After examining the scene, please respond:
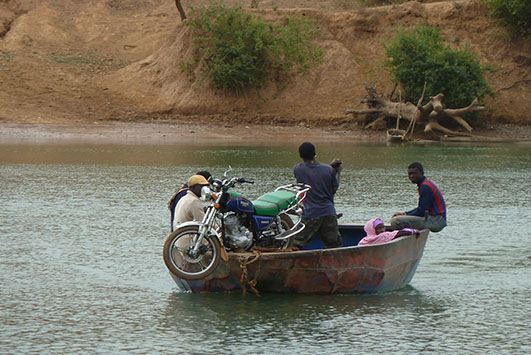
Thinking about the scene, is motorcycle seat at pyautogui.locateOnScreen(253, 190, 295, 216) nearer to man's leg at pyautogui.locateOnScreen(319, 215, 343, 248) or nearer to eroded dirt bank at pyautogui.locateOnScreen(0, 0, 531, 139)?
man's leg at pyautogui.locateOnScreen(319, 215, 343, 248)

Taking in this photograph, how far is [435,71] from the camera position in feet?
132

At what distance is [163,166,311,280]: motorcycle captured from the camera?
29.9 ft

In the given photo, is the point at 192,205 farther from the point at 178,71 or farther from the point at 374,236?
the point at 178,71

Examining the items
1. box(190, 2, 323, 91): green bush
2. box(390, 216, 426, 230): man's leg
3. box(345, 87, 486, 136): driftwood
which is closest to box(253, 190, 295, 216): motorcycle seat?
box(390, 216, 426, 230): man's leg

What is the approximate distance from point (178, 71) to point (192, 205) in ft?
122

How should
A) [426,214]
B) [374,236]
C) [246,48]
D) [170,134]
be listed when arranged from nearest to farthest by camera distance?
[374,236] → [426,214] → [170,134] → [246,48]

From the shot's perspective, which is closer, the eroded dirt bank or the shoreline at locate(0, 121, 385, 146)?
the shoreline at locate(0, 121, 385, 146)

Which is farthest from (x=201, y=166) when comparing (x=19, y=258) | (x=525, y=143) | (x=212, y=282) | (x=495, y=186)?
(x=525, y=143)

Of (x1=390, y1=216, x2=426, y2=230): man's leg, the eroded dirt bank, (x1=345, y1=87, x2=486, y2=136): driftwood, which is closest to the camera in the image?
(x1=390, y1=216, x2=426, y2=230): man's leg

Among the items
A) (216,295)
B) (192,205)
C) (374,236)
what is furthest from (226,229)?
(374,236)

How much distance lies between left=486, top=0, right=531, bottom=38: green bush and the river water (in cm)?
2644

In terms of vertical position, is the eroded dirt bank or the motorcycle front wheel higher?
the eroded dirt bank

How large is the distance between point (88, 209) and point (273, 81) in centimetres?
2959

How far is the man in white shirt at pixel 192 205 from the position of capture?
953 cm
